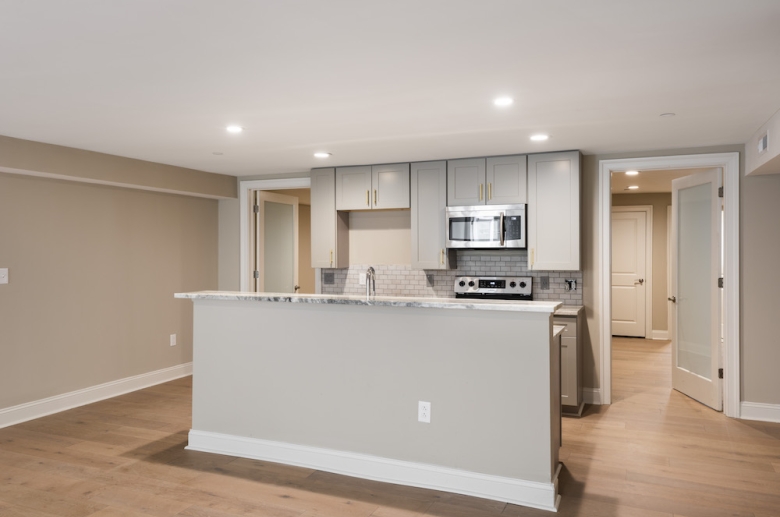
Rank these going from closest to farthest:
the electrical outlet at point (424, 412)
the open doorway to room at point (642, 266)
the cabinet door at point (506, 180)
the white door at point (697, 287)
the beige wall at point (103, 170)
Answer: the electrical outlet at point (424, 412) < the beige wall at point (103, 170) < the white door at point (697, 287) < the cabinet door at point (506, 180) < the open doorway to room at point (642, 266)

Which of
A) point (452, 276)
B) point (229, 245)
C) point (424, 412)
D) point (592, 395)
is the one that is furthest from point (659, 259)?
point (424, 412)

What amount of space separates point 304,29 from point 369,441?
2.32 meters

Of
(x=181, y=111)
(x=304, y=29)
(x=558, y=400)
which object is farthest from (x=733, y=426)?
(x=181, y=111)

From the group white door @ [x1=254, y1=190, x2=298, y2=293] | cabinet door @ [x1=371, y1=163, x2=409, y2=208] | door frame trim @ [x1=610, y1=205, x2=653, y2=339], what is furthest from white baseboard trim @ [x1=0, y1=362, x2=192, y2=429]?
door frame trim @ [x1=610, y1=205, x2=653, y2=339]

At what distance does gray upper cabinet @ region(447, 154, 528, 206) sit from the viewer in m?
5.14

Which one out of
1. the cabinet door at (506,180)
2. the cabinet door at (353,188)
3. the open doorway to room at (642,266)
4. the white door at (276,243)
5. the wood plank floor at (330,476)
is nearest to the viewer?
the wood plank floor at (330,476)

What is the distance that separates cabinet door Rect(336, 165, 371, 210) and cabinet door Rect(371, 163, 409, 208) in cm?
7

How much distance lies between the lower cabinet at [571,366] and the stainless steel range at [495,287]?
66 centimetres

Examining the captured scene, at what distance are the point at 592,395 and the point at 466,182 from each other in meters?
2.23

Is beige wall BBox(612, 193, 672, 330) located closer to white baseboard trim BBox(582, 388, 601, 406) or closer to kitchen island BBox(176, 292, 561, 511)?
white baseboard trim BBox(582, 388, 601, 406)

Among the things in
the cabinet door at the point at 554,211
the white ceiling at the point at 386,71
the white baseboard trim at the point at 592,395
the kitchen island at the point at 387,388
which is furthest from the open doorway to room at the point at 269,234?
the white baseboard trim at the point at 592,395

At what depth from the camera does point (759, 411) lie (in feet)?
15.1

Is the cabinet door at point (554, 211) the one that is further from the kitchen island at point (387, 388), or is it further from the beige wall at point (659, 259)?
the beige wall at point (659, 259)

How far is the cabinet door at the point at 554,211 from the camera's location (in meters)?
4.98
